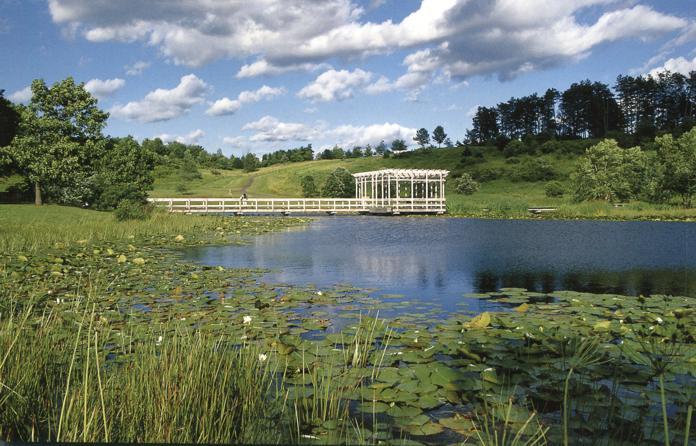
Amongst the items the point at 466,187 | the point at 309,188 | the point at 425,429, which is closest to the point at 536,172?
the point at 466,187

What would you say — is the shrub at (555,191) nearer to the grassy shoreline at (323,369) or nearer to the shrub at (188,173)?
the grassy shoreline at (323,369)

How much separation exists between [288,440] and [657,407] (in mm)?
2639

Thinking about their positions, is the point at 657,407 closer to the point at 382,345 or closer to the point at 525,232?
the point at 382,345

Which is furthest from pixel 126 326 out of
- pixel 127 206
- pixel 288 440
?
pixel 127 206

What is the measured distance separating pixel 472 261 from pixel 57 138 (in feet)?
86.8

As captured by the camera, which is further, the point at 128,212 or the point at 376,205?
the point at 376,205

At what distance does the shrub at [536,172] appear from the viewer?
6294 centimetres

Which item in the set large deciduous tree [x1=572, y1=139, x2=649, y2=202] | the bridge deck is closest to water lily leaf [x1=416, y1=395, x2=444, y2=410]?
the bridge deck

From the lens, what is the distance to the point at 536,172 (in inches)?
2499

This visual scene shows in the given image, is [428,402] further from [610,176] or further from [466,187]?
[466,187]

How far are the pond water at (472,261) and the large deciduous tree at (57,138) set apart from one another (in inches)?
643

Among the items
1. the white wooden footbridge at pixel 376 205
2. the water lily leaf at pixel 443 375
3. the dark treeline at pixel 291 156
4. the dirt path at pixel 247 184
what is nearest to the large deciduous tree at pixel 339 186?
the dirt path at pixel 247 184

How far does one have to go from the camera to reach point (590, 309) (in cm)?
720

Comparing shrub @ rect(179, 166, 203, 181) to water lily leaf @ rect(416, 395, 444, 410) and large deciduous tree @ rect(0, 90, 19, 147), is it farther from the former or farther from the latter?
water lily leaf @ rect(416, 395, 444, 410)
